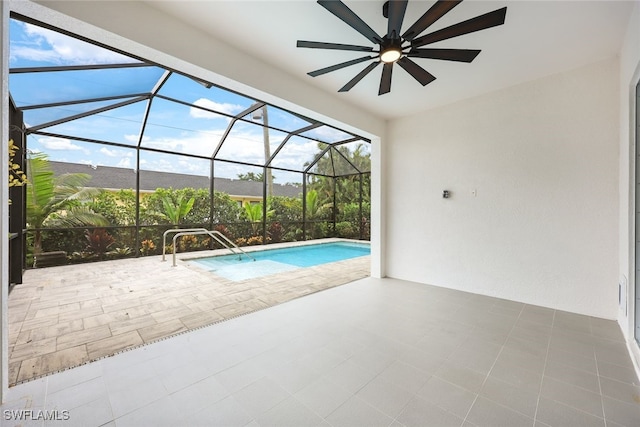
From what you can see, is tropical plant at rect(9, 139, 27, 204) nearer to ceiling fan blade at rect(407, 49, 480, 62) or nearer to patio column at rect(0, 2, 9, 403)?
patio column at rect(0, 2, 9, 403)

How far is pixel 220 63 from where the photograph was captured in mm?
2986

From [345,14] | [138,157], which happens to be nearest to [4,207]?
[345,14]

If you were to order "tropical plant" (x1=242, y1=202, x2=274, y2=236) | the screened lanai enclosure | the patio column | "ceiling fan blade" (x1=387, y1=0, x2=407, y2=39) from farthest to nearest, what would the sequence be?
"tropical plant" (x1=242, y1=202, x2=274, y2=236) < the screened lanai enclosure < "ceiling fan blade" (x1=387, y1=0, x2=407, y2=39) < the patio column

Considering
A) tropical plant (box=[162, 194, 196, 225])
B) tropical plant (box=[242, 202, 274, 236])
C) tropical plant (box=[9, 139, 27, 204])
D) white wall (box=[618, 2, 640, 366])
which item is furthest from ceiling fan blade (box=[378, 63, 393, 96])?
tropical plant (box=[242, 202, 274, 236])

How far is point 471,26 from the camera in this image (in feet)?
6.95

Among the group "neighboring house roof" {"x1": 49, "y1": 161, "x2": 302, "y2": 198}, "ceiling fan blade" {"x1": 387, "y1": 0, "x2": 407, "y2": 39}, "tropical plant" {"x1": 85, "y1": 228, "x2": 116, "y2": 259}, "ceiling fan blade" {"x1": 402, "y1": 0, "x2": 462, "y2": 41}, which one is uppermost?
"ceiling fan blade" {"x1": 387, "y1": 0, "x2": 407, "y2": 39}

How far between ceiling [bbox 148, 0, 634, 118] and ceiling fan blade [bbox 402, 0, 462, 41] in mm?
423

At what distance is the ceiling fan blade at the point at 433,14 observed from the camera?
1858mm

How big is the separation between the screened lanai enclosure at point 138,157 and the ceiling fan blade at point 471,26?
101 inches

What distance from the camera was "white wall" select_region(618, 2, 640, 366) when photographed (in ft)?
8.25

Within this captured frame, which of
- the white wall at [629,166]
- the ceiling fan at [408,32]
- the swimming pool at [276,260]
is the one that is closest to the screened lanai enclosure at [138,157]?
the swimming pool at [276,260]

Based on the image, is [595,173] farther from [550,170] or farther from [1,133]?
[1,133]

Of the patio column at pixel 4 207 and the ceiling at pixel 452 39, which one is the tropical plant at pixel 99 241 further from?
the ceiling at pixel 452 39

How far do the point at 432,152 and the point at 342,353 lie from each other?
3.81m
